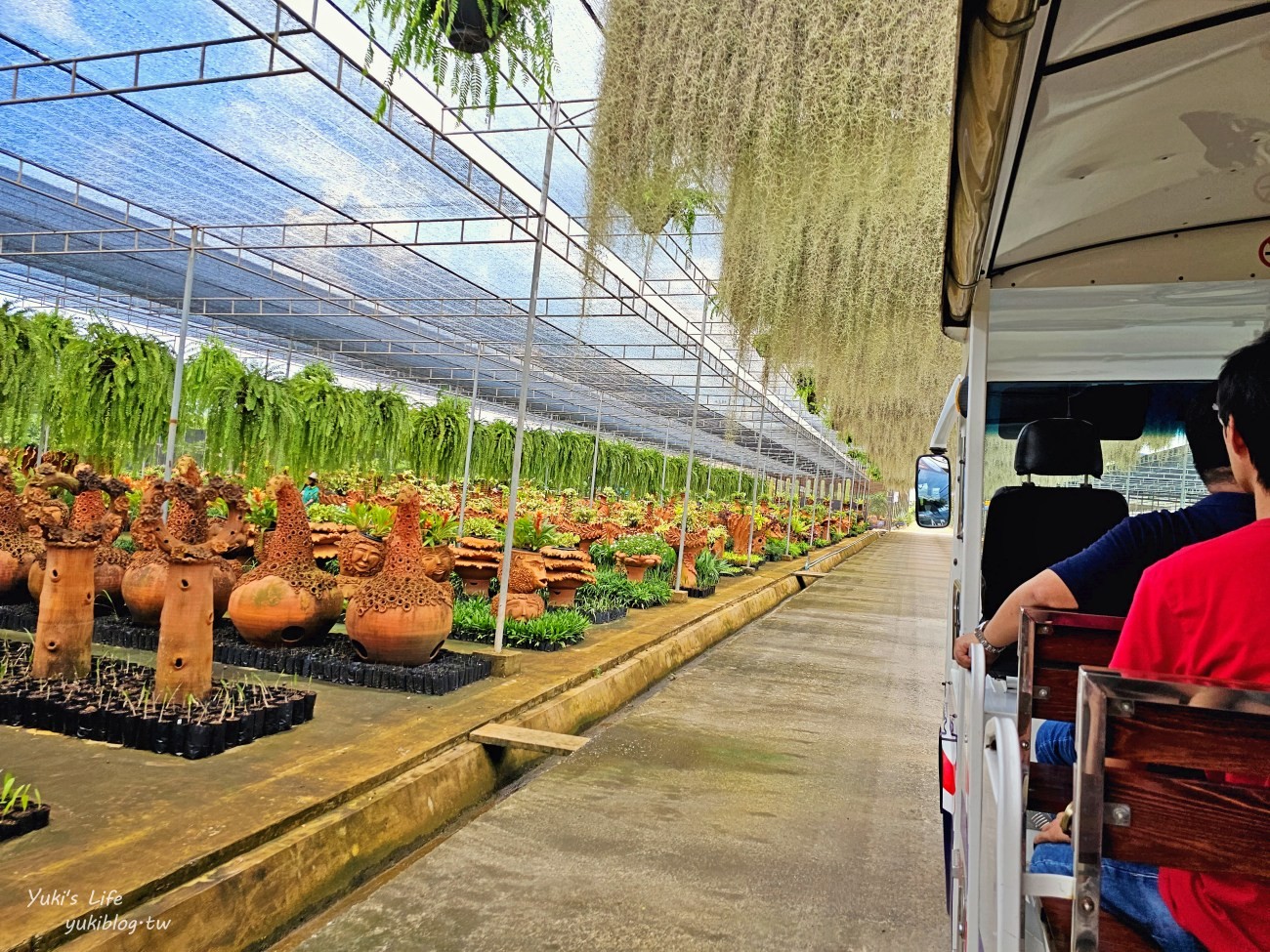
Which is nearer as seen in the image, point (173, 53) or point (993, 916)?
point (993, 916)

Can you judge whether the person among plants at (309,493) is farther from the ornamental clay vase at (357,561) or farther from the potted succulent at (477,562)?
the ornamental clay vase at (357,561)

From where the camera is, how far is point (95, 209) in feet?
28.4

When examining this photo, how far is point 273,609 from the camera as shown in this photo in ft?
16.6

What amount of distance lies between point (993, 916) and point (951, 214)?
1.43 meters

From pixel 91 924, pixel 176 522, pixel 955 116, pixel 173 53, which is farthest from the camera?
pixel 173 53

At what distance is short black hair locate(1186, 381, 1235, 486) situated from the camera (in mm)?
1844

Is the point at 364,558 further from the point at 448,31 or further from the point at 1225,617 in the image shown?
the point at 1225,617

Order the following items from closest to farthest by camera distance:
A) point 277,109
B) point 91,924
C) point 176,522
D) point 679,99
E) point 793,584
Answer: point 91,924 < point 679,99 < point 176,522 < point 277,109 < point 793,584

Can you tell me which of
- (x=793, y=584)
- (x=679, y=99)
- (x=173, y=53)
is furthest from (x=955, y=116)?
(x=793, y=584)

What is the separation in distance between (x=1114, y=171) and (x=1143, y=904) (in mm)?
1540

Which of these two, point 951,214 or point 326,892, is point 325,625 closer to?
point 326,892

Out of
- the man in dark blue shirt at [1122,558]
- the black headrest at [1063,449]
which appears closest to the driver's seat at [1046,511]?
the black headrest at [1063,449]

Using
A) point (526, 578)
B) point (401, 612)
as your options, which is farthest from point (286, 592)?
point (526, 578)

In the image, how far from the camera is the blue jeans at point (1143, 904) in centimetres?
111
